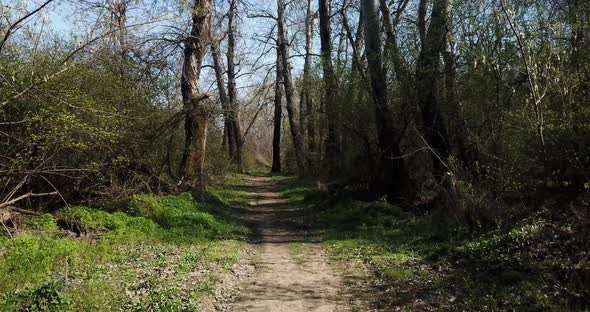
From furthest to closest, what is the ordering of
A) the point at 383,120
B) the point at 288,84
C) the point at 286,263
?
the point at 288,84, the point at 383,120, the point at 286,263

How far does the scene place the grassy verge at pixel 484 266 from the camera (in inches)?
262

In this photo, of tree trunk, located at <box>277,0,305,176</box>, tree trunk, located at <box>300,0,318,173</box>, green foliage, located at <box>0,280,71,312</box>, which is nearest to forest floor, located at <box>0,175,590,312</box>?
green foliage, located at <box>0,280,71,312</box>

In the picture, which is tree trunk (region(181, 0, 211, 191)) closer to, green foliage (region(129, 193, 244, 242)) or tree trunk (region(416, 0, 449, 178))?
green foliage (region(129, 193, 244, 242))

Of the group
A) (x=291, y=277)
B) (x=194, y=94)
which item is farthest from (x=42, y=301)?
(x=194, y=94)

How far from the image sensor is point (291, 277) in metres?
8.68

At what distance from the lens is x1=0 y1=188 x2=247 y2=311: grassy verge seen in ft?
20.9

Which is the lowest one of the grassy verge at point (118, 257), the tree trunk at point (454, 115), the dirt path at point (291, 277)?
the dirt path at point (291, 277)

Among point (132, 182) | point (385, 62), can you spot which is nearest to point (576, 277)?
point (385, 62)

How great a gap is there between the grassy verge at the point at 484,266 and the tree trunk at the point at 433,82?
270cm

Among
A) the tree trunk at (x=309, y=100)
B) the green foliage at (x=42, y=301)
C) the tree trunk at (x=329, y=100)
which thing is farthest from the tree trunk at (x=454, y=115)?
the green foliage at (x=42, y=301)

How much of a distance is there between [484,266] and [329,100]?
978cm

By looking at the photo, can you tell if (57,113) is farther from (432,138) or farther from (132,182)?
(432,138)

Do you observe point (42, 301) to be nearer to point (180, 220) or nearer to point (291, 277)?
point (291, 277)

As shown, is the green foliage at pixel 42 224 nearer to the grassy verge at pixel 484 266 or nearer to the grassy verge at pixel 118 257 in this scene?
the grassy verge at pixel 118 257
